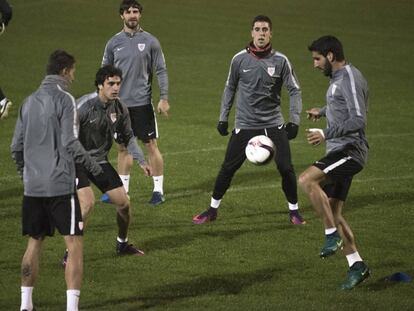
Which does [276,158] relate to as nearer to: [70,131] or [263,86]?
[263,86]

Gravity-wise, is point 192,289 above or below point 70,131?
below

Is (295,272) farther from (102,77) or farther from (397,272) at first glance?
(102,77)

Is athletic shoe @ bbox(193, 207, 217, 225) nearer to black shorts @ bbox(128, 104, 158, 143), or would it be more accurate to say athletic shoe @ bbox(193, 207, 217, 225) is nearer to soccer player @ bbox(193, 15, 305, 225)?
soccer player @ bbox(193, 15, 305, 225)

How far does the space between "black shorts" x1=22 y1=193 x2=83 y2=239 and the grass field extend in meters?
0.86

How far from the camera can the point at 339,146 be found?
39.3ft

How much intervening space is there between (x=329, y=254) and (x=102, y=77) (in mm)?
3123

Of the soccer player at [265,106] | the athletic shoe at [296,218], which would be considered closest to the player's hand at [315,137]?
the soccer player at [265,106]

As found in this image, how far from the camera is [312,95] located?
24.5 meters

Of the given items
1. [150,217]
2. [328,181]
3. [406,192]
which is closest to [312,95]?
[406,192]

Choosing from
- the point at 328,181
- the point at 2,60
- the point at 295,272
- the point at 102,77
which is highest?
the point at 102,77

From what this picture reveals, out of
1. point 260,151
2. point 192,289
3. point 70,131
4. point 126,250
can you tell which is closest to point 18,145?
point 70,131

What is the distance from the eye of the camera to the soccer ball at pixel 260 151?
44.4ft

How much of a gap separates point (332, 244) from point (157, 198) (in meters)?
4.29

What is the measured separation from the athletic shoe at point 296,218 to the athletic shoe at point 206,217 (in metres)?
0.99
